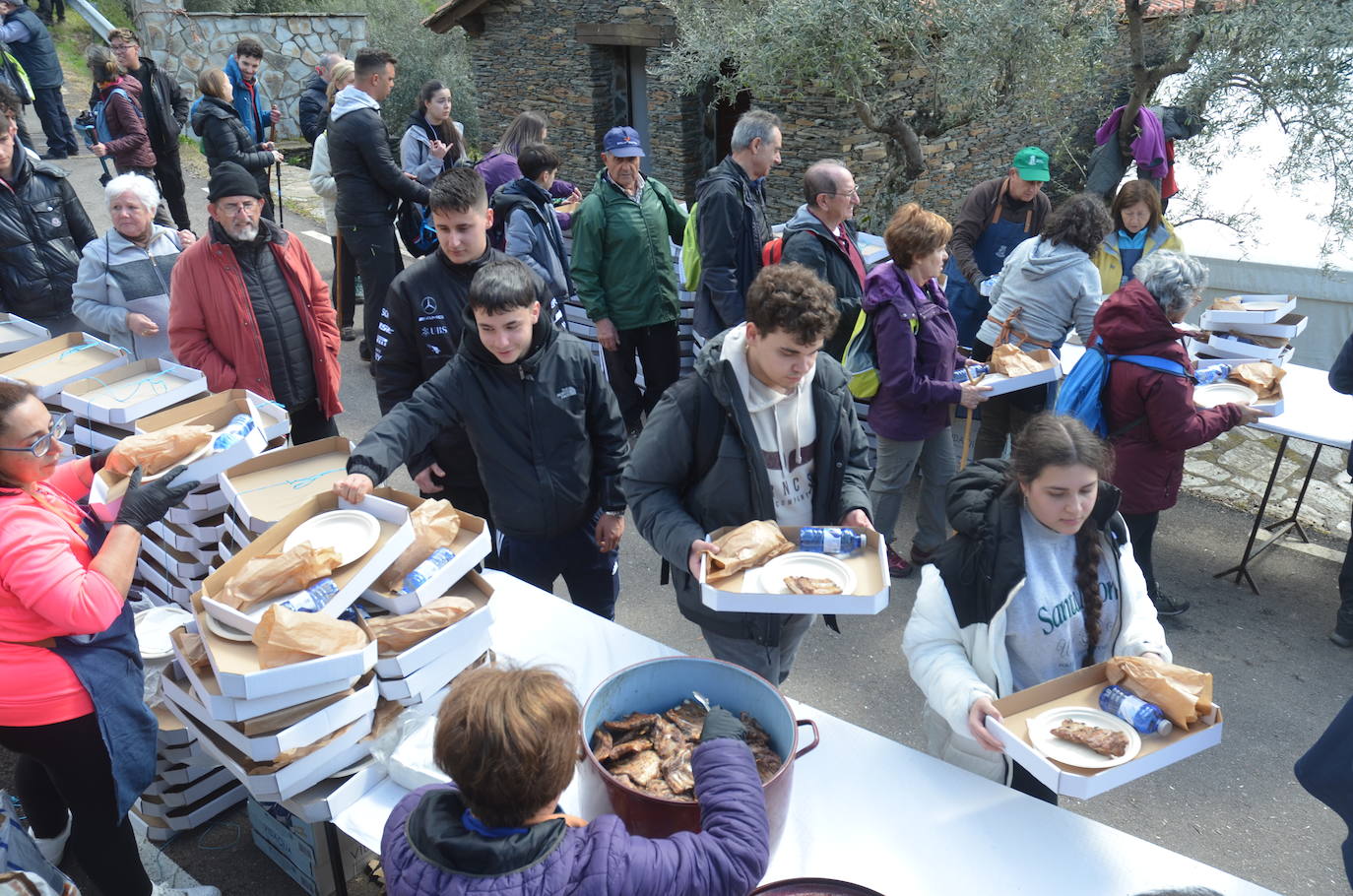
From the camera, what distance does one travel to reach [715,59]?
324 inches

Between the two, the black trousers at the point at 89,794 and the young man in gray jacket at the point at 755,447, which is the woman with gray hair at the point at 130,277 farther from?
the young man in gray jacket at the point at 755,447

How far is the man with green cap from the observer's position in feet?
19.4

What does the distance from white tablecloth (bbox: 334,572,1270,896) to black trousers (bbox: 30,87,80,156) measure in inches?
513

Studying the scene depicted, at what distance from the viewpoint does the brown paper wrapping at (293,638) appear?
2213 millimetres

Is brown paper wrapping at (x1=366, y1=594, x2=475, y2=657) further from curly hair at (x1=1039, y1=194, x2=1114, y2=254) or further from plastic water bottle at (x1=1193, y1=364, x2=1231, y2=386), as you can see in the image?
plastic water bottle at (x1=1193, y1=364, x2=1231, y2=386)

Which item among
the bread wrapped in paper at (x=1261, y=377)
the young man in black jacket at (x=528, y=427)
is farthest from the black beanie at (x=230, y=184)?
the bread wrapped in paper at (x=1261, y=377)

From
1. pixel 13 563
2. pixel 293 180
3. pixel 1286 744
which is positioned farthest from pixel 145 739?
pixel 293 180

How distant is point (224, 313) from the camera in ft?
13.2

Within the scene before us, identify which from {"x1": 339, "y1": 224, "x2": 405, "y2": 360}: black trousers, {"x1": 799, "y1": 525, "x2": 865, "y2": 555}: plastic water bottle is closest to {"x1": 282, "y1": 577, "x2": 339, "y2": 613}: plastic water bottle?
{"x1": 799, "y1": 525, "x2": 865, "y2": 555}: plastic water bottle

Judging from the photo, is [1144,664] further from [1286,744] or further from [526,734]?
[1286,744]

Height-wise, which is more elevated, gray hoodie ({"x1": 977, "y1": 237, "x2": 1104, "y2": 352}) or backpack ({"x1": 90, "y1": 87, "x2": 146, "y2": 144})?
backpack ({"x1": 90, "y1": 87, "x2": 146, "y2": 144})

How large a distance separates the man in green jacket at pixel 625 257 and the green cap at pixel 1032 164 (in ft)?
6.70

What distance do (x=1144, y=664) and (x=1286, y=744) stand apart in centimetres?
217

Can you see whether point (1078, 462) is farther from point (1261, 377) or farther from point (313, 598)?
point (1261, 377)
